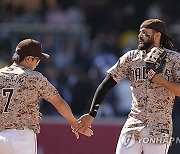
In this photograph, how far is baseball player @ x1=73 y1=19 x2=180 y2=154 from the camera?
24.0 feet

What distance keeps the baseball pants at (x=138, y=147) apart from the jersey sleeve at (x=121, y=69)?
680 mm

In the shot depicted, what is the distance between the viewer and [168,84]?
725 centimetres

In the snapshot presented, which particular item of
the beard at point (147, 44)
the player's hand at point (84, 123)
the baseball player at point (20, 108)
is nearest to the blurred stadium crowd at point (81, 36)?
the player's hand at point (84, 123)

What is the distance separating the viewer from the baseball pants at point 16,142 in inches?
286

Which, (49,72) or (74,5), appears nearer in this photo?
(49,72)

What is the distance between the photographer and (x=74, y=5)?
1661 cm

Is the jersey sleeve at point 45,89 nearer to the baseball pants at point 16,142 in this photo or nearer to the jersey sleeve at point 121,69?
the baseball pants at point 16,142

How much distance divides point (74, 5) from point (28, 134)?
9490 millimetres

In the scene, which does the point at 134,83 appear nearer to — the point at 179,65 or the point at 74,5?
the point at 179,65

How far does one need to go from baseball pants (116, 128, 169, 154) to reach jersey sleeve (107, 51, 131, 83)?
68 centimetres

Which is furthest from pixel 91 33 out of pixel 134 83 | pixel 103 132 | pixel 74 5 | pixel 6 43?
pixel 134 83

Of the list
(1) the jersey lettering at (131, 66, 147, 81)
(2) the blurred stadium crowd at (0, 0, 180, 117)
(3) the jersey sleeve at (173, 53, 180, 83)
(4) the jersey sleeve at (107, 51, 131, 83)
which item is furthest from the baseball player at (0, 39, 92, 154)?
(2) the blurred stadium crowd at (0, 0, 180, 117)

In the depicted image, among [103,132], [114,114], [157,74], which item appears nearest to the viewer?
[157,74]

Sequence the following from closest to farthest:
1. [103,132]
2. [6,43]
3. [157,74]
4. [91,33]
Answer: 1. [157,74]
2. [103,132]
3. [6,43]
4. [91,33]
